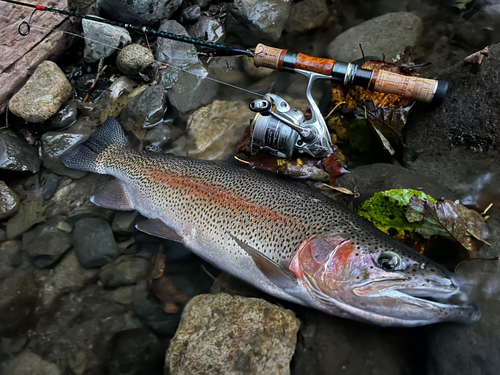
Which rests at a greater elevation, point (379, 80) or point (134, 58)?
point (379, 80)

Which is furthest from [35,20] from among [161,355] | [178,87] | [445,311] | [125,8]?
[445,311]

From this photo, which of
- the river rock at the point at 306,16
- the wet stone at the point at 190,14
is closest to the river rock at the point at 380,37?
the river rock at the point at 306,16

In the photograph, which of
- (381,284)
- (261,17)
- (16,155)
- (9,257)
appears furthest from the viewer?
(261,17)

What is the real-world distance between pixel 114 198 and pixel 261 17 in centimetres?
295

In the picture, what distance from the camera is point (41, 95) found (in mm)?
3568

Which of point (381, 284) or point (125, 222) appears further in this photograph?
point (125, 222)

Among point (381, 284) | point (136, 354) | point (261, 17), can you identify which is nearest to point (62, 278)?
point (136, 354)

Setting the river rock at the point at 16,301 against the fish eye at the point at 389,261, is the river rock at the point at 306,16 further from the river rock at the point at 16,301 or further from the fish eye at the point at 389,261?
the river rock at the point at 16,301

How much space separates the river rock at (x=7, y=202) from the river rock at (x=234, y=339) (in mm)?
2308

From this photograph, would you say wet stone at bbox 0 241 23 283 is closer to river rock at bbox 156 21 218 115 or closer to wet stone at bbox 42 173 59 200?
Answer: wet stone at bbox 42 173 59 200

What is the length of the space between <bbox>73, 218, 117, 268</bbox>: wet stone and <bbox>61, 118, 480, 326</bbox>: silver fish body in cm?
26

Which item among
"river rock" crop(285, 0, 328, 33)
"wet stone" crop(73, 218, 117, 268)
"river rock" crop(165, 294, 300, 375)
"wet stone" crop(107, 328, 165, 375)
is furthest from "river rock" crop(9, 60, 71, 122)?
"river rock" crop(285, 0, 328, 33)

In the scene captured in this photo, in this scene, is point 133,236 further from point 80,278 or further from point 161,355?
point 161,355

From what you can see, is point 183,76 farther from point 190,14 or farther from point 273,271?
point 273,271
